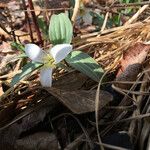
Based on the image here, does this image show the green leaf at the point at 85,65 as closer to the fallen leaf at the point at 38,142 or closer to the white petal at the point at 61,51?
the white petal at the point at 61,51

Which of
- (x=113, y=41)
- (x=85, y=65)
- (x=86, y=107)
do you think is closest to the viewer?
(x=86, y=107)

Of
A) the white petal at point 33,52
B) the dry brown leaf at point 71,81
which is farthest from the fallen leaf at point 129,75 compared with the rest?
the white petal at point 33,52

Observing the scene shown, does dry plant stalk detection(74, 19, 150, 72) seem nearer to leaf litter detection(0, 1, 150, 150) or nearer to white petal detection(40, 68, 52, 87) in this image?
leaf litter detection(0, 1, 150, 150)

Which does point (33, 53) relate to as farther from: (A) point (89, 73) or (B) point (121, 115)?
(B) point (121, 115)

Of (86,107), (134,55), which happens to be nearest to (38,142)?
(86,107)

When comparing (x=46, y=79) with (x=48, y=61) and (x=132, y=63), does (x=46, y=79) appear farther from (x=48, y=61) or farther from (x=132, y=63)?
(x=132, y=63)

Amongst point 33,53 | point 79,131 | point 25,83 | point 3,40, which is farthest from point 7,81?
point 3,40
